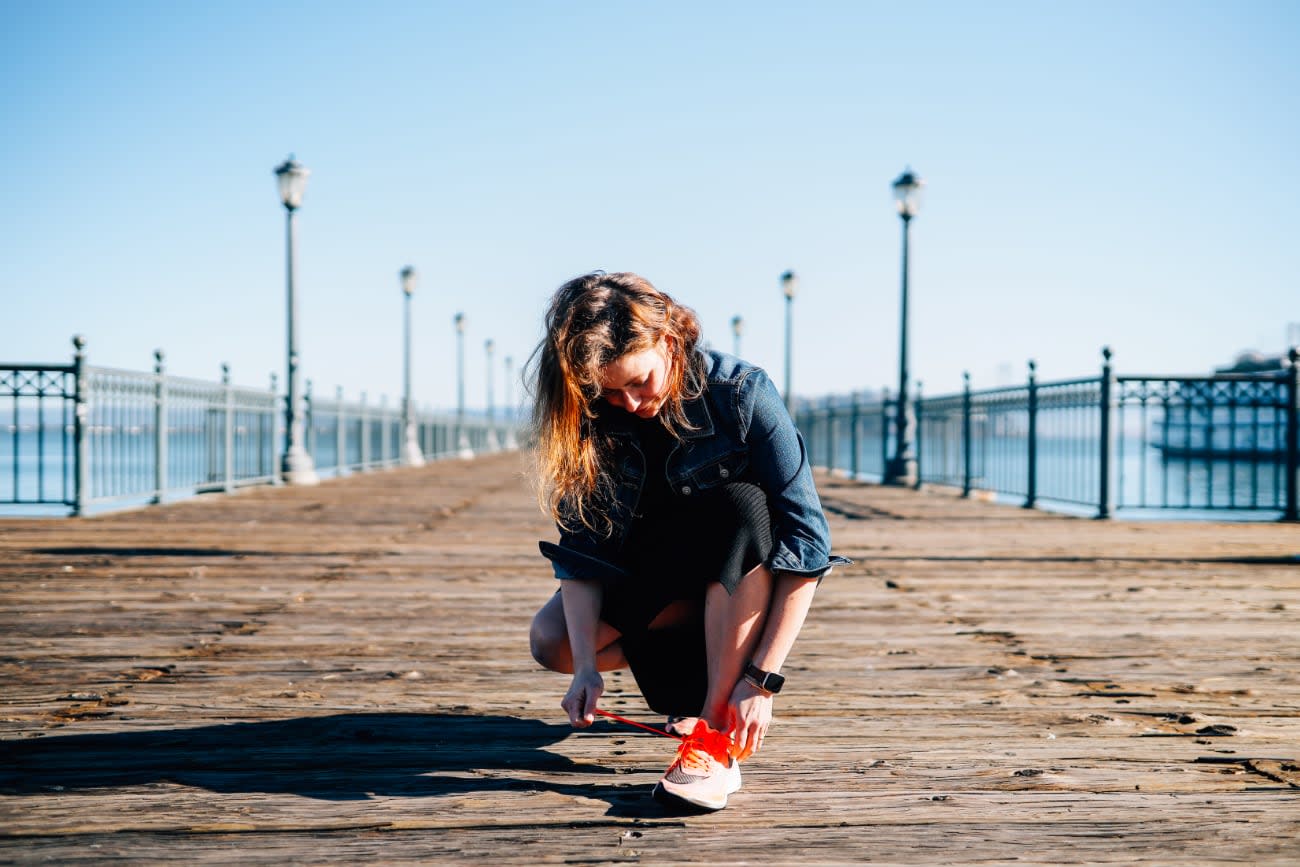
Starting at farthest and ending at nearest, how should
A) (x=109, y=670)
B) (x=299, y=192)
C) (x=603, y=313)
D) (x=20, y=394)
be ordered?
(x=299, y=192), (x=20, y=394), (x=109, y=670), (x=603, y=313)

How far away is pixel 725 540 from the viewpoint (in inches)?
91.7

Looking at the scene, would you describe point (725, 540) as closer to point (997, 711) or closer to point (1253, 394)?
point (997, 711)

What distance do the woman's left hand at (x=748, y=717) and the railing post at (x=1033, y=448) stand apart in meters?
9.01

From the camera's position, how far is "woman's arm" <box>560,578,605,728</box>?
2.29 meters

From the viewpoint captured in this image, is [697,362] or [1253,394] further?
[1253,394]

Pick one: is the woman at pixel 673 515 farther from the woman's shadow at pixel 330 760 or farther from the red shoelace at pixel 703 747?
the woman's shadow at pixel 330 760

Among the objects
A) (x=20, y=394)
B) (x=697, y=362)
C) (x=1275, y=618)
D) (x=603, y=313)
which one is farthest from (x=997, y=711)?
(x=20, y=394)

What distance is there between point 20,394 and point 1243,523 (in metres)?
10.6

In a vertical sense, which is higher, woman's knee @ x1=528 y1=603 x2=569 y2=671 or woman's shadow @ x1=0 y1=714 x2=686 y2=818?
woman's knee @ x1=528 y1=603 x2=569 y2=671

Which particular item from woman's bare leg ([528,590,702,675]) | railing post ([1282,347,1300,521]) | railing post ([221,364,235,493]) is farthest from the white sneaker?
railing post ([221,364,235,493])

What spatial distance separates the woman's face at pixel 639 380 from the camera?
220 centimetres

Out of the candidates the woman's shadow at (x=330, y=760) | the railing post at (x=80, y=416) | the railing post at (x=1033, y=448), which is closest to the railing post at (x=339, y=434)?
the railing post at (x=80, y=416)

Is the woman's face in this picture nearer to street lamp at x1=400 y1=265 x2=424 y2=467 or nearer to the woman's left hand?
the woman's left hand

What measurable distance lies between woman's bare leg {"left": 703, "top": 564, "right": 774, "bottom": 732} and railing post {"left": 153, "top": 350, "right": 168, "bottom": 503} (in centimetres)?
913
